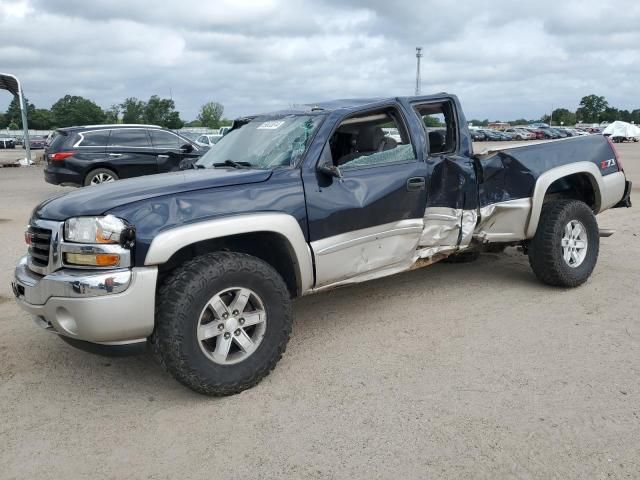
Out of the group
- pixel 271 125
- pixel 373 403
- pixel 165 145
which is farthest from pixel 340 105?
pixel 165 145

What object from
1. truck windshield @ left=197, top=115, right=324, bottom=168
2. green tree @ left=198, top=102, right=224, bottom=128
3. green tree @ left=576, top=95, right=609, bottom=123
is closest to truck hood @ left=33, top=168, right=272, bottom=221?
truck windshield @ left=197, top=115, right=324, bottom=168

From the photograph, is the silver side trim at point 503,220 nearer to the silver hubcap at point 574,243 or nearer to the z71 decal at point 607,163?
the silver hubcap at point 574,243

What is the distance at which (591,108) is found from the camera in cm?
12106

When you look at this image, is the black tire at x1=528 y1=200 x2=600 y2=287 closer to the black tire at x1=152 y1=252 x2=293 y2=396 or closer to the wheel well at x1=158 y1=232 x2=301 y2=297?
the wheel well at x1=158 y1=232 x2=301 y2=297

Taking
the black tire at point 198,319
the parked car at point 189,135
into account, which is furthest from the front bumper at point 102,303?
the parked car at point 189,135

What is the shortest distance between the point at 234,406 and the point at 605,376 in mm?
2284

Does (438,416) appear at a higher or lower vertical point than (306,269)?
lower

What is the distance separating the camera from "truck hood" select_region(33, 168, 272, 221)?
10.9ft

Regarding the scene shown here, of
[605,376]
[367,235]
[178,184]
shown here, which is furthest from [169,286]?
[605,376]

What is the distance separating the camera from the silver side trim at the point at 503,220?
5.07m

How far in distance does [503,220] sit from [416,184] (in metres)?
1.12

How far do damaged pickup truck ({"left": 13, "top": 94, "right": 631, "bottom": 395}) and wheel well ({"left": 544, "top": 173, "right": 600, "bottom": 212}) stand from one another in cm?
2

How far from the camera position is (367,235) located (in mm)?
4172

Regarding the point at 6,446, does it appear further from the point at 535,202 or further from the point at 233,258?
the point at 535,202
